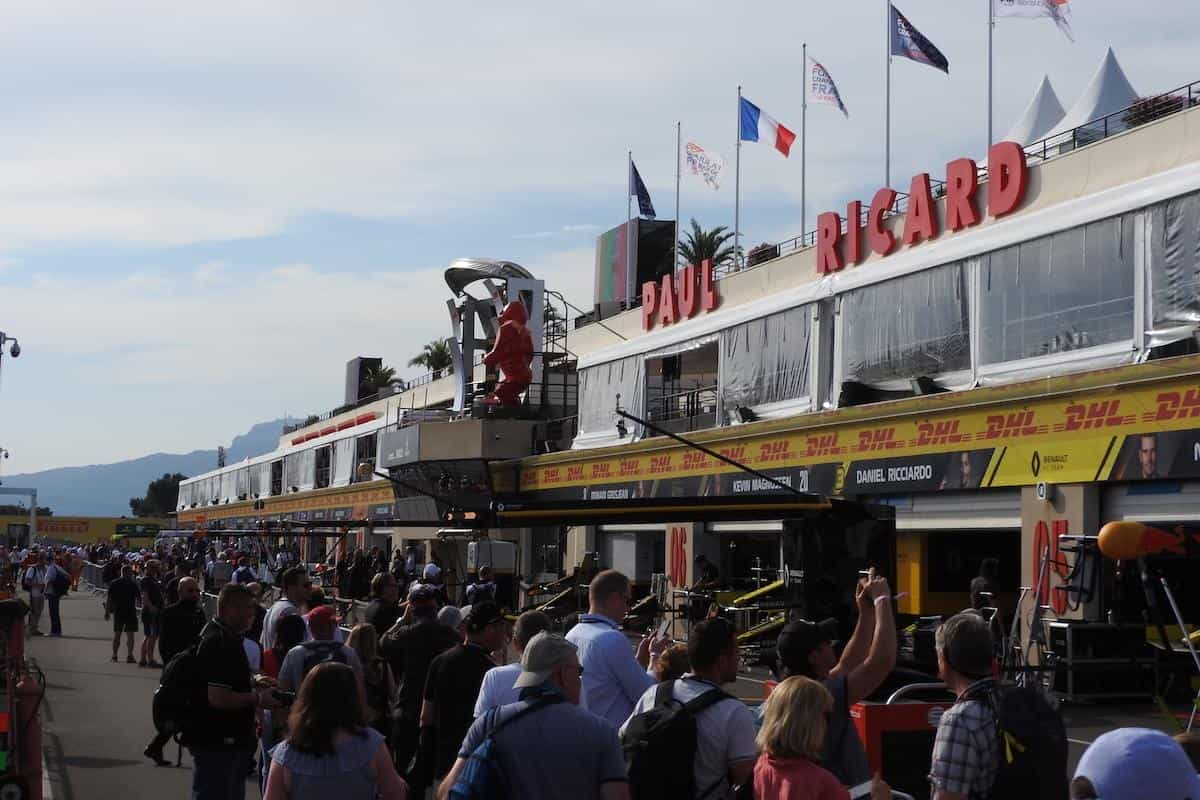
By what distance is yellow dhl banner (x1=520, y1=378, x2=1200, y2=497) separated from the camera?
59.9 feet

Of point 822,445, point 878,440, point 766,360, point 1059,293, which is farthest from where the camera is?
point 766,360

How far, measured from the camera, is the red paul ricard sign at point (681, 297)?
34562 millimetres

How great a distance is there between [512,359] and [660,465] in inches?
495

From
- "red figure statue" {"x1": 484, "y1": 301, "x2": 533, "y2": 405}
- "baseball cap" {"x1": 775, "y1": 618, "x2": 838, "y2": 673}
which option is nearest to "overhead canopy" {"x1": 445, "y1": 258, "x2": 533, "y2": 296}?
"red figure statue" {"x1": 484, "y1": 301, "x2": 533, "y2": 405}

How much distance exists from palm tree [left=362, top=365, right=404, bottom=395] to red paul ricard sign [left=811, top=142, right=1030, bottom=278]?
74.2 metres

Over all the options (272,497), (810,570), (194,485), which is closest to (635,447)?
(810,570)

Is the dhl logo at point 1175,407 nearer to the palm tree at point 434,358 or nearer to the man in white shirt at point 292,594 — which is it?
the man in white shirt at point 292,594

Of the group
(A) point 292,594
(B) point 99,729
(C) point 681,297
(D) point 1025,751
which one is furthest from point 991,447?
(D) point 1025,751

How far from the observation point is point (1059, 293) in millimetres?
20734

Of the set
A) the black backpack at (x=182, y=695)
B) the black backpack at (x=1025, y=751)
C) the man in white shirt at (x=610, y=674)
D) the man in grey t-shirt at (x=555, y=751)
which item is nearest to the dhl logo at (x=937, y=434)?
the black backpack at (x=182, y=695)

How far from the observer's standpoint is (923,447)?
914 inches

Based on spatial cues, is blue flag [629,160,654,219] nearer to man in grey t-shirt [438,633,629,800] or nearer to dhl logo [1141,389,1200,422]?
dhl logo [1141,389,1200,422]

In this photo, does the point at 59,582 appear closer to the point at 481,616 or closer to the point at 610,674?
the point at 481,616

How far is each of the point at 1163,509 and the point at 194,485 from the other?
109727 mm
